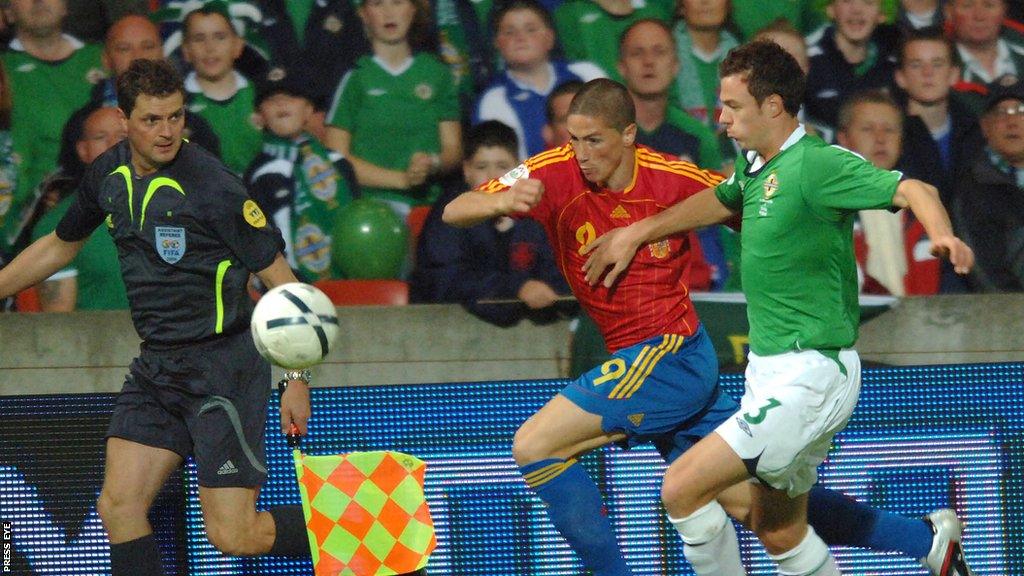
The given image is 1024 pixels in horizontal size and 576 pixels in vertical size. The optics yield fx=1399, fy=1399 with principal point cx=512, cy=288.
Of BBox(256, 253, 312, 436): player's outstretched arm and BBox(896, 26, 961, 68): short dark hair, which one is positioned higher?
BBox(896, 26, 961, 68): short dark hair

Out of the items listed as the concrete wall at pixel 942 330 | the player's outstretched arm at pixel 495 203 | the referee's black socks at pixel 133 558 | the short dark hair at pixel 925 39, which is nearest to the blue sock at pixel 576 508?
the player's outstretched arm at pixel 495 203

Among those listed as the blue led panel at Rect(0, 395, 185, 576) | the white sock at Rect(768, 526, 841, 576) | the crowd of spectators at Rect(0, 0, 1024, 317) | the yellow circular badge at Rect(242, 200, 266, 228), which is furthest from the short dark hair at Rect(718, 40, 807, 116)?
the crowd of spectators at Rect(0, 0, 1024, 317)

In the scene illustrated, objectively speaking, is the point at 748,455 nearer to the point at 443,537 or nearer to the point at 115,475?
the point at 443,537

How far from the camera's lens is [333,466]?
4.92 metres

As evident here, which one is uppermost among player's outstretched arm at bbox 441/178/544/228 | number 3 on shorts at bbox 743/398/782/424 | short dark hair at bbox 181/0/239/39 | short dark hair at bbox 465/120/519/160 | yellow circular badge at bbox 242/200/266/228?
short dark hair at bbox 181/0/239/39

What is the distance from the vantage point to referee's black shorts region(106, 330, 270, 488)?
4.60m

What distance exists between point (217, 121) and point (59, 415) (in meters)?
2.64

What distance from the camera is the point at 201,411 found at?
4.62 m

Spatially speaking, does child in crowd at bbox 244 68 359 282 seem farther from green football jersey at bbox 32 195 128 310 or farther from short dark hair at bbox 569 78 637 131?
short dark hair at bbox 569 78 637 131

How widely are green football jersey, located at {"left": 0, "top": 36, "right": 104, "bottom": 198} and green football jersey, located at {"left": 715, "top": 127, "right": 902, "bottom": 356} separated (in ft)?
14.6

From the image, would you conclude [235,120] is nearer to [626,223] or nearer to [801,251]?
[626,223]

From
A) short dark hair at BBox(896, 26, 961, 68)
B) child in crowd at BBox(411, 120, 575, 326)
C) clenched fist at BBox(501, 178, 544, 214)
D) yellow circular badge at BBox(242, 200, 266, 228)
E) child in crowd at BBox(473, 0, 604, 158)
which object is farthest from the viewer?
short dark hair at BBox(896, 26, 961, 68)

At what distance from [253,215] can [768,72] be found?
1.73 meters

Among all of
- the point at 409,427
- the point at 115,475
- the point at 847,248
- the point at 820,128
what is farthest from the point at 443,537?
the point at 820,128
